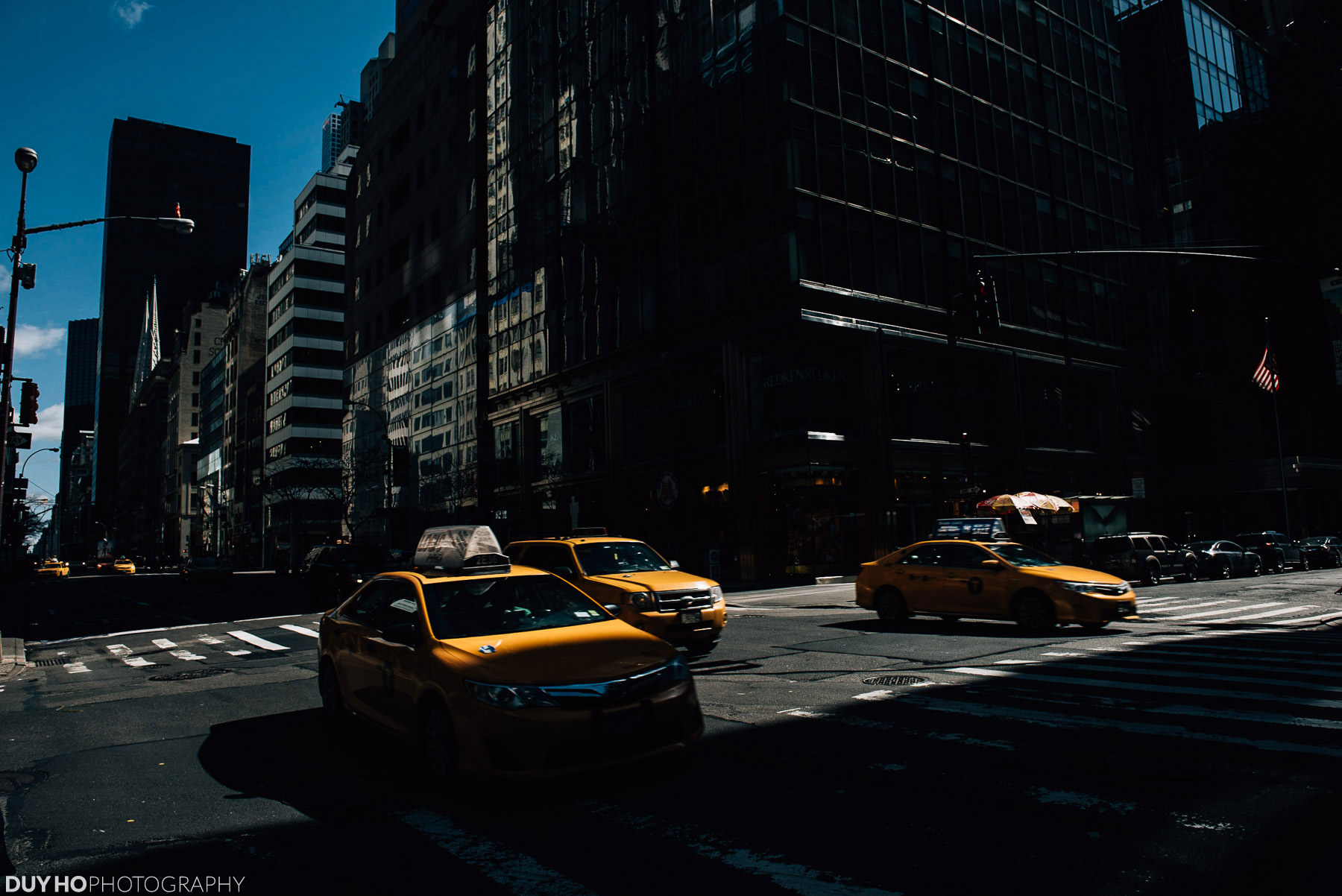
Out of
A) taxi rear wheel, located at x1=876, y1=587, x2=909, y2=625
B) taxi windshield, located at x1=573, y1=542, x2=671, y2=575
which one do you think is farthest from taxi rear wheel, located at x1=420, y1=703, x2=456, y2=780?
taxi rear wheel, located at x1=876, y1=587, x2=909, y2=625

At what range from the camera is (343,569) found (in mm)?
23078

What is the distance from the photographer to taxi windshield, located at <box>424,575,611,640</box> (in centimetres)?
654

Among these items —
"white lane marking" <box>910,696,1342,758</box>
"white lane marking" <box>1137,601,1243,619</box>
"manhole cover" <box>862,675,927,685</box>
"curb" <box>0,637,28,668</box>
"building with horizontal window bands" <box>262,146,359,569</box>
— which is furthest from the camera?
"building with horizontal window bands" <box>262,146,359,569</box>

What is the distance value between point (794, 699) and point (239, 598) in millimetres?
28759

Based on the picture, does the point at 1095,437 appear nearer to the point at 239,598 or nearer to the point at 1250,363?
the point at 1250,363

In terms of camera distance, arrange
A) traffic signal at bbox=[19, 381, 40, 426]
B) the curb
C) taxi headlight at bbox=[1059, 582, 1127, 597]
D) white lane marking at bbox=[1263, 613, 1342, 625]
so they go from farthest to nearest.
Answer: traffic signal at bbox=[19, 381, 40, 426] < white lane marking at bbox=[1263, 613, 1342, 625] < the curb < taxi headlight at bbox=[1059, 582, 1127, 597]

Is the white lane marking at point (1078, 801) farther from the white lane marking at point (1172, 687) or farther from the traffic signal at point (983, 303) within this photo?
the traffic signal at point (983, 303)

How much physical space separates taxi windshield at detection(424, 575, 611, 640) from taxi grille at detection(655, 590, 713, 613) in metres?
4.55

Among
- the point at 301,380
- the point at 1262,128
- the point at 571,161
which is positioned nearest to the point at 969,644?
the point at 571,161

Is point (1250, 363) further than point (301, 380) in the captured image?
No

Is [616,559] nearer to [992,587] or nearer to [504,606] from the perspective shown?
[992,587]

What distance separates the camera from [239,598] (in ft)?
102

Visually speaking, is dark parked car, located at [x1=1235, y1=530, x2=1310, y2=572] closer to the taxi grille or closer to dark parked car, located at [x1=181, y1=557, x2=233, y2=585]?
the taxi grille

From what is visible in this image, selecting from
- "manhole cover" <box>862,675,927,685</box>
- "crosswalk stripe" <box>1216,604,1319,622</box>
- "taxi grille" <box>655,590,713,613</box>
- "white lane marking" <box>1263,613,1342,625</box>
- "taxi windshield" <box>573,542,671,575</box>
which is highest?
"taxi windshield" <box>573,542,671,575</box>
